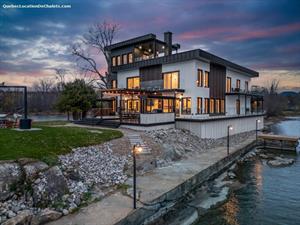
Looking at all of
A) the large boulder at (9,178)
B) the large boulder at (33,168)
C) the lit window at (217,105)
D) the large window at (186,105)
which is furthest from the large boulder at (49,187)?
the lit window at (217,105)

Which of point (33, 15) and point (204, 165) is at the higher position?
point (33, 15)

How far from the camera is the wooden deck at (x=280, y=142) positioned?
70.8 ft

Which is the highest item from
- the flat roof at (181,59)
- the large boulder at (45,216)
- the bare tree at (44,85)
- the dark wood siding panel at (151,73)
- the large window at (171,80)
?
the bare tree at (44,85)

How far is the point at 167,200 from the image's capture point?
8688mm

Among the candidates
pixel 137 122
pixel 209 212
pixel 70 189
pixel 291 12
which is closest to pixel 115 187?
pixel 70 189

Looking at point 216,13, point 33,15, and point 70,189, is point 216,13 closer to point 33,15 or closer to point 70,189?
point 33,15

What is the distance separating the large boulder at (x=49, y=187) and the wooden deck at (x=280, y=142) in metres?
21.2

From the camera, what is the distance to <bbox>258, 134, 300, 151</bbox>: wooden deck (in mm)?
21594

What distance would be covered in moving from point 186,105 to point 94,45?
2058cm

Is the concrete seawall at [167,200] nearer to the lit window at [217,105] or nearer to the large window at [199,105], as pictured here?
the large window at [199,105]

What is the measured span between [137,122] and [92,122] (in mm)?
5121

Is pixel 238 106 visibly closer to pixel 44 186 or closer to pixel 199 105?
pixel 199 105

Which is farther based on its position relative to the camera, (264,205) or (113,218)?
(264,205)

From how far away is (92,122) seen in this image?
69.1 feet
